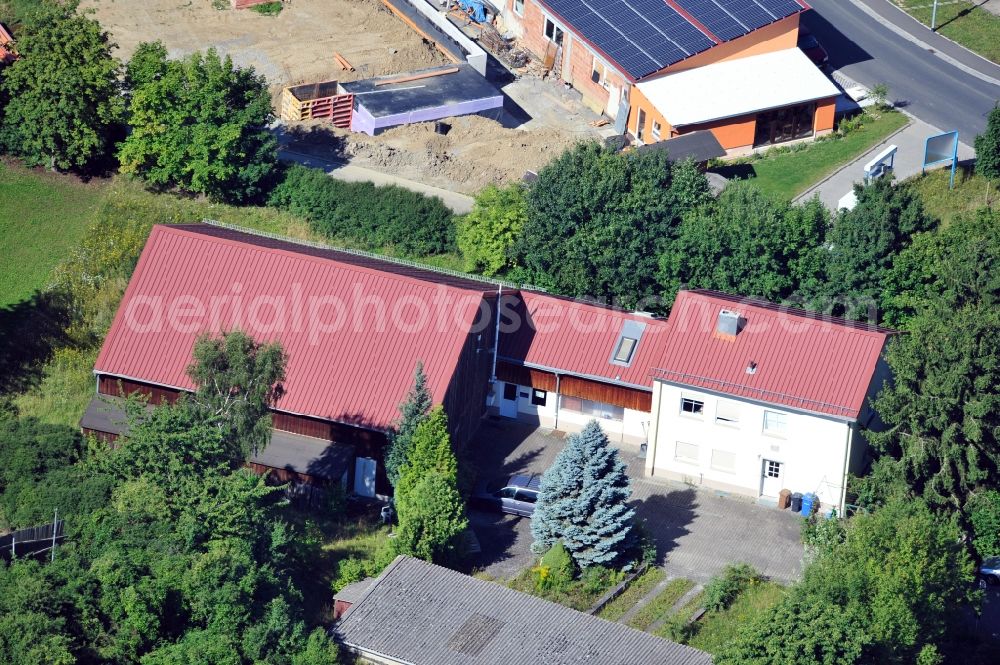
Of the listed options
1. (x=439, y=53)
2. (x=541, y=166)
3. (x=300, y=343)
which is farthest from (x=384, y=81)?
(x=300, y=343)

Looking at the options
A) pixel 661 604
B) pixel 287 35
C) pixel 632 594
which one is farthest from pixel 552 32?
pixel 661 604

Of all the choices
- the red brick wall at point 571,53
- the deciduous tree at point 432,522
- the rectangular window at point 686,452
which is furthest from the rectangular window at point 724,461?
the red brick wall at point 571,53

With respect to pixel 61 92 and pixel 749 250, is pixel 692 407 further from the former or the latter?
pixel 61 92

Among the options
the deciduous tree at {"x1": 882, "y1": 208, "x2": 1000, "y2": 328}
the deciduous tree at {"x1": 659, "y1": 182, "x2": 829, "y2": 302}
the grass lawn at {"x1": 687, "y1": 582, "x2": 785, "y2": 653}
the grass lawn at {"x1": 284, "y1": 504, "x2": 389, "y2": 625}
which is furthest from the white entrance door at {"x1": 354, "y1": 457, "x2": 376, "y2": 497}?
the deciduous tree at {"x1": 882, "y1": 208, "x2": 1000, "y2": 328}

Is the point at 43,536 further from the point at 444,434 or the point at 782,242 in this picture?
the point at 782,242

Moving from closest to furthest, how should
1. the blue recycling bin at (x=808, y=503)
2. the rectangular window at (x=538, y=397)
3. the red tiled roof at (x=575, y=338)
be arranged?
the blue recycling bin at (x=808, y=503)
the red tiled roof at (x=575, y=338)
the rectangular window at (x=538, y=397)

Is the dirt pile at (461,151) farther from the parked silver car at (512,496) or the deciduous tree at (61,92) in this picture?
the parked silver car at (512,496)

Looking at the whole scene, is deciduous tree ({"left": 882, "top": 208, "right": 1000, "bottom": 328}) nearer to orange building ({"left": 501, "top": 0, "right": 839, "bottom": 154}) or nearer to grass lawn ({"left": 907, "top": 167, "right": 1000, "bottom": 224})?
grass lawn ({"left": 907, "top": 167, "right": 1000, "bottom": 224})
